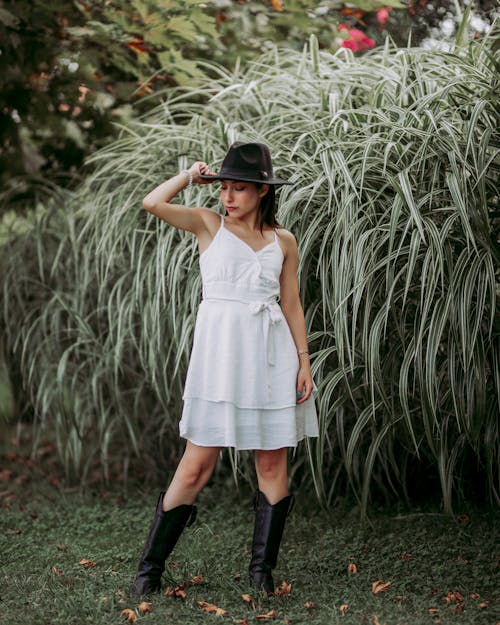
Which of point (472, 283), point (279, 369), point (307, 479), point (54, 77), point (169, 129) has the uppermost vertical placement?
point (54, 77)

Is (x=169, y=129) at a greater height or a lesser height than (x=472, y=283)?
→ greater

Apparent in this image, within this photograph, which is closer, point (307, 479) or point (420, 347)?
point (420, 347)

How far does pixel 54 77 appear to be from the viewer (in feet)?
14.9

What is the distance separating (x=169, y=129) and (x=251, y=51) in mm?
1022

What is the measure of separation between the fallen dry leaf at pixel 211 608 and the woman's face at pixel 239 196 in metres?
1.18

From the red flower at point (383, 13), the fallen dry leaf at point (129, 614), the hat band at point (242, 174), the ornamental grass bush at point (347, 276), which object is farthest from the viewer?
the red flower at point (383, 13)

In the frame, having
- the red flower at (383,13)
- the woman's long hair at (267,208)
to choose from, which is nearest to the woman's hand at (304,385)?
the woman's long hair at (267,208)

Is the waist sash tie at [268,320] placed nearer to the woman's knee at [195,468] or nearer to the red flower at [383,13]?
the woman's knee at [195,468]

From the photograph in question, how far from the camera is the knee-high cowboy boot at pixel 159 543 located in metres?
2.63

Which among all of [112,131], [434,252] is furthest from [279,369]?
[112,131]

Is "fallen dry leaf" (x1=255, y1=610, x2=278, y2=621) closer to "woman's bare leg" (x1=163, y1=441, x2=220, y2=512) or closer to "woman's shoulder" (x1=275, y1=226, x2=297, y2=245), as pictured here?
"woman's bare leg" (x1=163, y1=441, x2=220, y2=512)

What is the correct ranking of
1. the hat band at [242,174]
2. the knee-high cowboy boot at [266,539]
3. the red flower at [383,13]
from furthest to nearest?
the red flower at [383,13] → the knee-high cowboy boot at [266,539] → the hat band at [242,174]

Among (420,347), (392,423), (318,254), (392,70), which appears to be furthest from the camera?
(392,70)

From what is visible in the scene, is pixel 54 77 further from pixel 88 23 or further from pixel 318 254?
pixel 318 254
